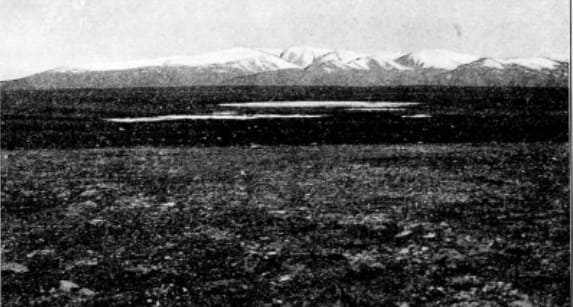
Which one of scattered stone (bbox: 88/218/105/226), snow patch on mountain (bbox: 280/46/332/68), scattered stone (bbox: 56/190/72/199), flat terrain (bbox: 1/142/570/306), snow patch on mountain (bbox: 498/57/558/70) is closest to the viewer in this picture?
flat terrain (bbox: 1/142/570/306)

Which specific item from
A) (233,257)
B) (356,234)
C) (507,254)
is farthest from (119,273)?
(507,254)

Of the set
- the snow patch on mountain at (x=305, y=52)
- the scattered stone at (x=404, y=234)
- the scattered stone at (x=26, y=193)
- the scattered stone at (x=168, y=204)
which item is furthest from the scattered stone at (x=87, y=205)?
the snow patch on mountain at (x=305, y=52)

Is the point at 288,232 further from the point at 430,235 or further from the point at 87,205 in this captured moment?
the point at 87,205

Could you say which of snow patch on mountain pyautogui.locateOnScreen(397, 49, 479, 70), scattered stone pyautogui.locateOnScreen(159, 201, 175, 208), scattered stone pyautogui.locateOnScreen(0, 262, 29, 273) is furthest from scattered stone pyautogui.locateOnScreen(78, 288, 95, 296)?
snow patch on mountain pyautogui.locateOnScreen(397, 49, 479, 70)

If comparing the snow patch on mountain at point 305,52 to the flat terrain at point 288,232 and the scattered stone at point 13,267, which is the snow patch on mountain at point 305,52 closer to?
the flat terrain at point 288,232

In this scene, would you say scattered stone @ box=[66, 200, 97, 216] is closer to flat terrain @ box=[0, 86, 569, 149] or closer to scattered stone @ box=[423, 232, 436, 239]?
scattered stone @ box=[423, 232, 436, 239]

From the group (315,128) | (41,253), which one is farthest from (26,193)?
(315,128)
